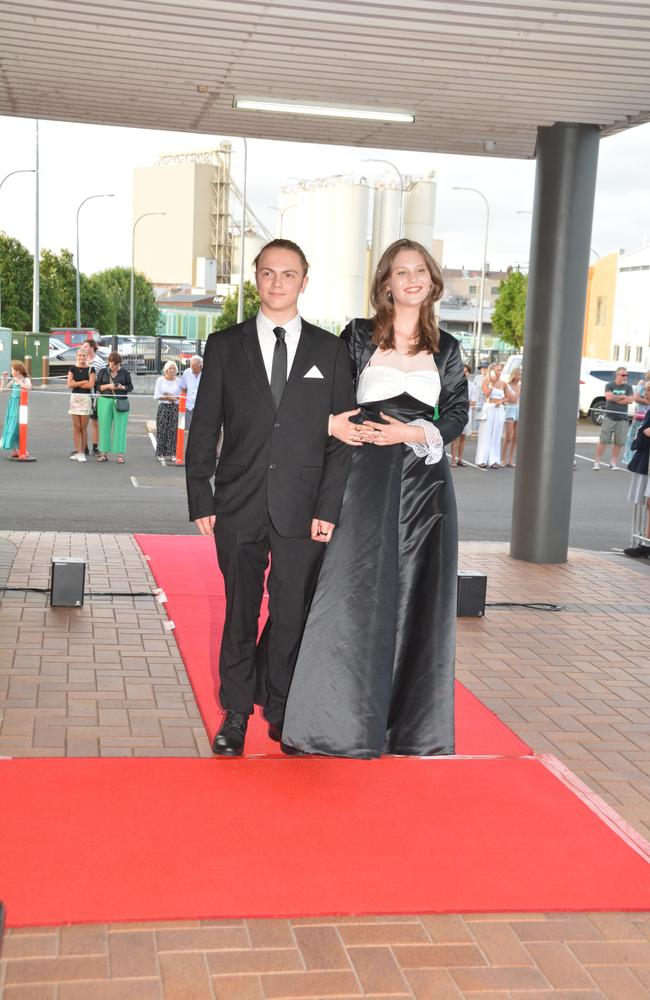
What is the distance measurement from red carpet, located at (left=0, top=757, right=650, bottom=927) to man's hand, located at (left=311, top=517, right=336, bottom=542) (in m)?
0.87

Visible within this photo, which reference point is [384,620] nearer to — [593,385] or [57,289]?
[593,385]

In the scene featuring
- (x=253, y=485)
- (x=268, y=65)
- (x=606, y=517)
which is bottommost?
(x=606, y=517)

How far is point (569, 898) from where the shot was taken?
338 centimetres

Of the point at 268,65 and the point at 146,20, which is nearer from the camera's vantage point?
the point at 146,20

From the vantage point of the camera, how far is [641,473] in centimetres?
1043

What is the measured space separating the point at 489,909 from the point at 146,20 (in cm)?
532

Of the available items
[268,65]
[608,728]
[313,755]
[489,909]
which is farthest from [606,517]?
[489,909]

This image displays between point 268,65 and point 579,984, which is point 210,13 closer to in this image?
point 268,65

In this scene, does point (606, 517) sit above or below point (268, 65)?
below

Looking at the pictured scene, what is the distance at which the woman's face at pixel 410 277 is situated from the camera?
4262 mm

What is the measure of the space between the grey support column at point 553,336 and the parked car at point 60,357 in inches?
1325

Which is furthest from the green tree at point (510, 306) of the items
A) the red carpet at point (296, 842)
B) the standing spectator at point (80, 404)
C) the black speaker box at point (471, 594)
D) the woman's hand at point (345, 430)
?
the red carpet at point (296, 842)

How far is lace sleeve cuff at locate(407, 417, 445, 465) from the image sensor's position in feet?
14.0

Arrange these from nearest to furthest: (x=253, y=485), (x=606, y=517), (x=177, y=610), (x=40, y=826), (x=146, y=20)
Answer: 1. (x=40, y=826)
2. (x=253, y=485)
3. (x=146, y=20)
4. (x=177, y=610)
5. (x=606, y=517)
